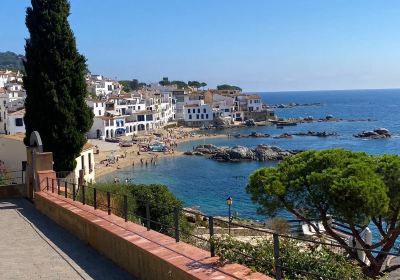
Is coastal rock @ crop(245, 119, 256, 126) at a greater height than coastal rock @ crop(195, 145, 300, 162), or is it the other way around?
coastal rock @ crop(245, 119, 256, 126)

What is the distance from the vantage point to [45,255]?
9.69m

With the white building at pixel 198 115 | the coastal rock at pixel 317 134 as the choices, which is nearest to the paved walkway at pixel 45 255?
the coastal rock at pixel 317 134

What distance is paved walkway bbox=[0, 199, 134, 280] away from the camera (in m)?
8.38

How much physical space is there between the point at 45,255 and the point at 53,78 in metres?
13.9

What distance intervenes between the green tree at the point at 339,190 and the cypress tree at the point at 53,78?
9.53 m

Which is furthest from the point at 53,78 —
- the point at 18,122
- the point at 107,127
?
the point at 107,127

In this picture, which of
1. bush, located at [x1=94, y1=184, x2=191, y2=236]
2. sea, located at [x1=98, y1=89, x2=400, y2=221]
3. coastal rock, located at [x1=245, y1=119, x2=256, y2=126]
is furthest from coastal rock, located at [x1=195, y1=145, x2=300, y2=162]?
bush, located at [x1=94, y1=184, x2=191, y2=236]

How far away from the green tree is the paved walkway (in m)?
7.50

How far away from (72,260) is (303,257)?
451 cm

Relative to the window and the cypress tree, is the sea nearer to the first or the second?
the window

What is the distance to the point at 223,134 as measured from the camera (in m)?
115

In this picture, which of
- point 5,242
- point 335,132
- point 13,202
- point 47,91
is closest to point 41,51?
point 47,91

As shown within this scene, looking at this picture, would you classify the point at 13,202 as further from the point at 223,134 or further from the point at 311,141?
the point at 223,134

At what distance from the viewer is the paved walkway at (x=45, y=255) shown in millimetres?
8375
